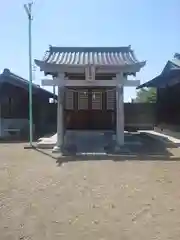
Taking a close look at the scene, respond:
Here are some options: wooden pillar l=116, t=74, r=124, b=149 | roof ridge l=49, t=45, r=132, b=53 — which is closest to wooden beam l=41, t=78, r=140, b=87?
wooden pillar l=116, t=74, r=124, b=149

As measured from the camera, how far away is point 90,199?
629 cm

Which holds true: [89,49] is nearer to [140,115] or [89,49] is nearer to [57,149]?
[57,149]

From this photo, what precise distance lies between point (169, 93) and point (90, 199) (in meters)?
13.6

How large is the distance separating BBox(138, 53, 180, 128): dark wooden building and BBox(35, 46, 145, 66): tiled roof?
201cm

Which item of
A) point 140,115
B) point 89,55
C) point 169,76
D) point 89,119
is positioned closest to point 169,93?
point 169,76

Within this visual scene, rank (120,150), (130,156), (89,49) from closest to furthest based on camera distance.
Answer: (130,156) < (120,150) < (89,49)

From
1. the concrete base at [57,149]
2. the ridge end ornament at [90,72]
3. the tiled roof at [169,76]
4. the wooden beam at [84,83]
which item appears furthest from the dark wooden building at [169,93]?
the concrete base at [57,149]

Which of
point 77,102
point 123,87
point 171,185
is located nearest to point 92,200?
point 171,185

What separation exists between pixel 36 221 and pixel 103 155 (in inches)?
265

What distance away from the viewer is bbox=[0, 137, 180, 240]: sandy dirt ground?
4652mm

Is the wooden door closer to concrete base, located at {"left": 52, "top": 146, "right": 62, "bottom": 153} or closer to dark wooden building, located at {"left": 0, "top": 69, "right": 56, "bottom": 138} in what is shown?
dark wooden building, located at {"left": 0, "top": 69, "right": 56, "bottom": 138}

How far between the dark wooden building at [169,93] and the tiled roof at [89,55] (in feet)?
6.60

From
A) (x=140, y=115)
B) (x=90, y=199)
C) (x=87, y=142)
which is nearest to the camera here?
(x=90, y=199)

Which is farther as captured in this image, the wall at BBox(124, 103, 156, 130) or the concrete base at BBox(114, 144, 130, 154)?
the wall at BBox(124, 103, 156, 130)
